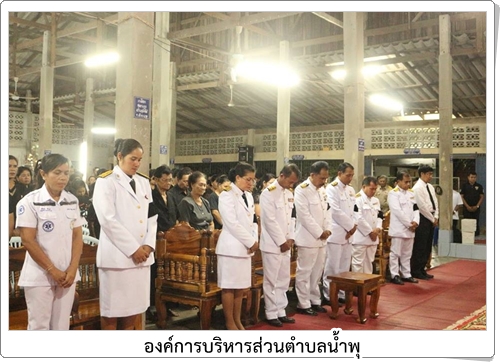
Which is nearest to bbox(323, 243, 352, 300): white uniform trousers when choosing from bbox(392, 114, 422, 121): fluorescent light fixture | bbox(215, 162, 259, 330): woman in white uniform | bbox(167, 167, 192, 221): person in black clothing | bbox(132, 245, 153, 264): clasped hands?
bbox(215, 162, 259, 330): woman in white uniform

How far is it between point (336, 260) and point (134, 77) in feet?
9.49

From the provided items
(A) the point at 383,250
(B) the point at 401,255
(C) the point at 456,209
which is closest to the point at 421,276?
(B) the point at 401,255

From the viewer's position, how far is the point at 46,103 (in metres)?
10.5

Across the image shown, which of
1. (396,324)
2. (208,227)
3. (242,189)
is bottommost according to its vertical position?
(396,324)

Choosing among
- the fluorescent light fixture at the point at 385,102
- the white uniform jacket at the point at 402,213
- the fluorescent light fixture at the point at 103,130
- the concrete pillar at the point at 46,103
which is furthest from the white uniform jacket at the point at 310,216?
the fluorescent light fixture at the point at 103,130

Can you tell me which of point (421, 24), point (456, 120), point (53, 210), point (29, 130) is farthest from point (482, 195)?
point (29, 130)

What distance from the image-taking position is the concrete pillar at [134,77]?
3.85 meters

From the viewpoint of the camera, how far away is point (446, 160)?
29.0 ft

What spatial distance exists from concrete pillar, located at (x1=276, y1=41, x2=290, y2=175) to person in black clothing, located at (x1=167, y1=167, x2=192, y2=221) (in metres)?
4.26

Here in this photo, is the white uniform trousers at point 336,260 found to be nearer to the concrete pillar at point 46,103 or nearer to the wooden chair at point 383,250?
the wooden chair at point 383,250

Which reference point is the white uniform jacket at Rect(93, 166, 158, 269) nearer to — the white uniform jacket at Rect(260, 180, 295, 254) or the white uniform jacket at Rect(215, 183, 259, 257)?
the white uniform jacket at Rect(215, 183, 259, 257)

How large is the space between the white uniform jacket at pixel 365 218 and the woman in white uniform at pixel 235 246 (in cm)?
201
